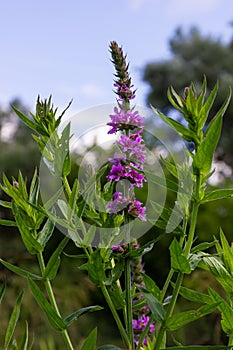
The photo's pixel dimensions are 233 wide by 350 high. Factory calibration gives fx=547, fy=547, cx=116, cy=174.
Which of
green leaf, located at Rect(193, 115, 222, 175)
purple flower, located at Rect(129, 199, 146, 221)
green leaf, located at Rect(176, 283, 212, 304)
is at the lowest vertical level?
green leaf, located at Rect(176, 283, 212, 304)

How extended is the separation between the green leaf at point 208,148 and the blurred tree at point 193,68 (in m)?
14.1

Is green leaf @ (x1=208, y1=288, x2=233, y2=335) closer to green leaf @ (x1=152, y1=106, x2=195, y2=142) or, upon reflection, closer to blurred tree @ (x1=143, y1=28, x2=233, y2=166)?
green leaf @ (x1=152, y1=106, x2=195, y2=142)

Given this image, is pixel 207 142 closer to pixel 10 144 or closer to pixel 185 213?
pixel 185 213

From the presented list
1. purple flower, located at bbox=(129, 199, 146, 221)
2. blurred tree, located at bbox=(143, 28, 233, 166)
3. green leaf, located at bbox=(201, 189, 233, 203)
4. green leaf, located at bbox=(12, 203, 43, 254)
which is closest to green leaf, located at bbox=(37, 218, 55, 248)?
green leaf, located at bbox=(12, 203, 43, 254)

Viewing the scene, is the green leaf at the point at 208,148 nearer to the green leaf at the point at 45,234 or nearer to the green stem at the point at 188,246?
the green stem at the point at 188,246

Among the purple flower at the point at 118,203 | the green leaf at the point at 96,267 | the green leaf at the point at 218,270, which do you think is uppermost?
the purple flower at the point at 118,203

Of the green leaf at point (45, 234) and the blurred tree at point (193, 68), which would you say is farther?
the blurred tree at point (193, 68)

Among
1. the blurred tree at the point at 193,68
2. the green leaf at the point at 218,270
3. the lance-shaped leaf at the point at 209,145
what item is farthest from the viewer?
the blurred tree at the point at 193,68

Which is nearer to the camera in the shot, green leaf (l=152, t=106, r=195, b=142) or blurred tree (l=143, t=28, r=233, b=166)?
green leaf (l=152, t=106, r=195, b=142)

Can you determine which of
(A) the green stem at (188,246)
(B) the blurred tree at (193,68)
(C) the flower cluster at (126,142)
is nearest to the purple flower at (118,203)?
(C) the flower cluster at (126,142)

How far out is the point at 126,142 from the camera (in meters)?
0.80

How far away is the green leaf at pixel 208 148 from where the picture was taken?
0.71 m

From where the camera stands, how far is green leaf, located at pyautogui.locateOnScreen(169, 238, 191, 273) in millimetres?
725

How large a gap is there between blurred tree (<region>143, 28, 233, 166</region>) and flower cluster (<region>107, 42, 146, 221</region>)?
14.1 m
